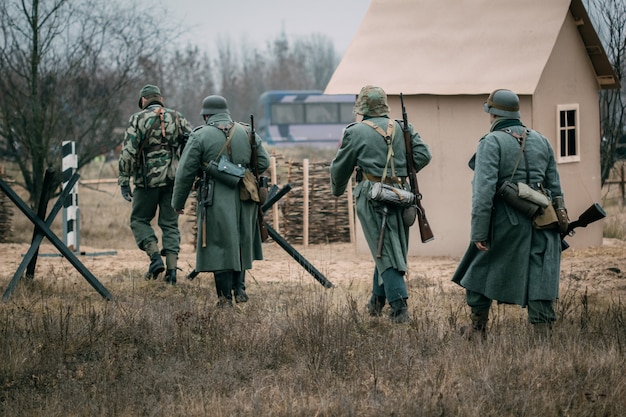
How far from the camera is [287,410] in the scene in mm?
5449

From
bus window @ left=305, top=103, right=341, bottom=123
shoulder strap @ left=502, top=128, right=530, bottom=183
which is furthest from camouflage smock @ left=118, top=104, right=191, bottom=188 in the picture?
bus window @ left=305, top=103, right=341, bottom=123

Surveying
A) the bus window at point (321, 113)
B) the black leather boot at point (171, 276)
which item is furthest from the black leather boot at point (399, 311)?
the bus window at point (321, 113)

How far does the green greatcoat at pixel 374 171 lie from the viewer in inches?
311

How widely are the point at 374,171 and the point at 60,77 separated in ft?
31.5

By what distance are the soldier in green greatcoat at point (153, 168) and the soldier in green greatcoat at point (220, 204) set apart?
1.35 m

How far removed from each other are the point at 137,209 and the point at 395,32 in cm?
573

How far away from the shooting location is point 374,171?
26.1 feet

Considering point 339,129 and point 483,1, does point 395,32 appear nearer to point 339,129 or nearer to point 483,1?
point 483,1

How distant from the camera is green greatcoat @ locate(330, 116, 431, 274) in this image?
7.89 metres

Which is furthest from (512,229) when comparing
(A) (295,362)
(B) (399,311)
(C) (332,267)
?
(C) (332,267)

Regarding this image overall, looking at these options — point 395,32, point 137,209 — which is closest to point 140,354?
point 137,209

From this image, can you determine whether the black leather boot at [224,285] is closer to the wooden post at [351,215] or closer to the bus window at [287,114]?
the wooden post at [351,215]

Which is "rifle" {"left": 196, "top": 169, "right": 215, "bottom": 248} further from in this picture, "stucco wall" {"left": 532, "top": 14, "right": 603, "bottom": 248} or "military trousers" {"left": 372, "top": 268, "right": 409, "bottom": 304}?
"stucco wall" {"left": 532, "top": 14, "right": 603, "bottom": 248}

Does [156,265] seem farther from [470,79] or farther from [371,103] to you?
[470,79]
